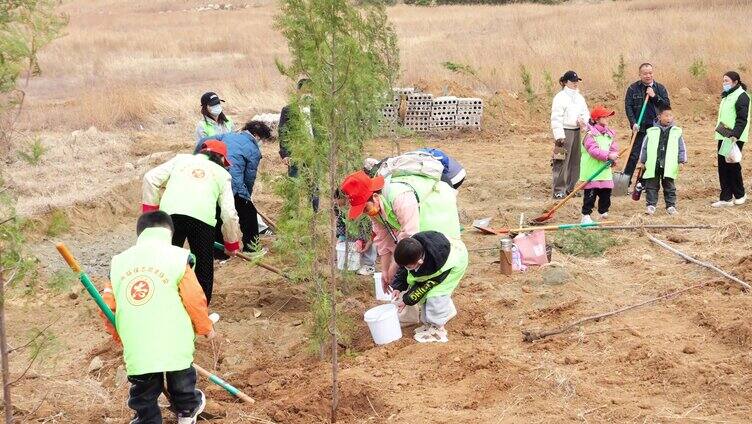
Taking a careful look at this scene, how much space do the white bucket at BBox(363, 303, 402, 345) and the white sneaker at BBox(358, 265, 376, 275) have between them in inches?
75.0

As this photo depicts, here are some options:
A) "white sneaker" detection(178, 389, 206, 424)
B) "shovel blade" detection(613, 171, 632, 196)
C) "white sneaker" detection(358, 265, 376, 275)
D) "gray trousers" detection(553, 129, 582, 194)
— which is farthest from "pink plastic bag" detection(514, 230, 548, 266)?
"white sneaker" detection(178, 389, 206, 424)

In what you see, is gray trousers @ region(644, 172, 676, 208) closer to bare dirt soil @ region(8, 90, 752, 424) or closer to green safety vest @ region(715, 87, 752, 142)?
bare dirt soil @ region(8, 90, 752, 424)

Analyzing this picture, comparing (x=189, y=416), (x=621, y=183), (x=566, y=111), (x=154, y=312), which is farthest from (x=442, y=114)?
(x=154, y=312)

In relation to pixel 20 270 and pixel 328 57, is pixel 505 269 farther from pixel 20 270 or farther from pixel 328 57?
pixel 20 270

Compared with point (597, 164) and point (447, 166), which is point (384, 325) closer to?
point (447, 166)

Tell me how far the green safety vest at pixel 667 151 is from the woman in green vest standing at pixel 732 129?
2.59ft

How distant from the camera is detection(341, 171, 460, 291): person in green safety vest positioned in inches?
260

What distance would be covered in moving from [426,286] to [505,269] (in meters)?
2.17

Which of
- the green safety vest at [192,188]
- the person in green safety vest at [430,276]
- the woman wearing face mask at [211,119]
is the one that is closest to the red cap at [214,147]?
the green safety vest at [192,188]

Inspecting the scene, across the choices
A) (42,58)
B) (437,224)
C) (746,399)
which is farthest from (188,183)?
(42,58)

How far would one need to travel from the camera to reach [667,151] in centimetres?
1035

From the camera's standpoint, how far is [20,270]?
15.9 ft

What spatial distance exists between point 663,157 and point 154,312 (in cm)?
709

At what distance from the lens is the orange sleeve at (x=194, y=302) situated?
5.16 metres
